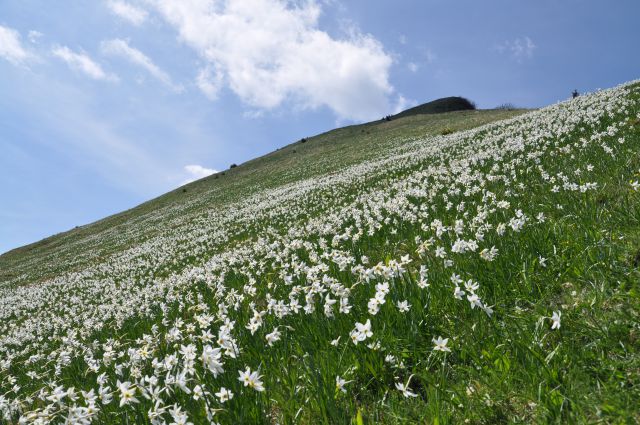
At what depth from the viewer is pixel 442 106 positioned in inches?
3337

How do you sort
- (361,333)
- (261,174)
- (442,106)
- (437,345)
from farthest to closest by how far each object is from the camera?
(442,106), (261,174), (361,333), (437,345)

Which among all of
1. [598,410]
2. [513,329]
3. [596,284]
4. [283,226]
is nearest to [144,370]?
[513,329]

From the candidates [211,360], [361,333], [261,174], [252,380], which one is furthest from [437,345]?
[261,174]

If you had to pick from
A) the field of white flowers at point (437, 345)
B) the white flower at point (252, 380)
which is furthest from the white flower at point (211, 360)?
the white flower at point (252, 380)

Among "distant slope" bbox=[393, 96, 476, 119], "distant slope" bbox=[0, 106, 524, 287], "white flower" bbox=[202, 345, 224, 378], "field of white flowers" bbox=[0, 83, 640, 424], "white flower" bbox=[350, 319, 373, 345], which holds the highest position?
"distant slope" bbox=[393, 96, 476, 119]

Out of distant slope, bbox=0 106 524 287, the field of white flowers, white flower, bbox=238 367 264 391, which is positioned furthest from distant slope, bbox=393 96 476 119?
white flower, bbox=238 367 264 391

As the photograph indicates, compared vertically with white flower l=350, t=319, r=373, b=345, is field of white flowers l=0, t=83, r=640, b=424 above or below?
below

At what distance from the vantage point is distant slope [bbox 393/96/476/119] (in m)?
83.4

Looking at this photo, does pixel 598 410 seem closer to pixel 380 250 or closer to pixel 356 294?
pixel 356 294

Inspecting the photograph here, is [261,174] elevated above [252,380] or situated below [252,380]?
above

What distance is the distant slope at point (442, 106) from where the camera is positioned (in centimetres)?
8344

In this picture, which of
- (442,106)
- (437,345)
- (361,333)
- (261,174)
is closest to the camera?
(437,345)

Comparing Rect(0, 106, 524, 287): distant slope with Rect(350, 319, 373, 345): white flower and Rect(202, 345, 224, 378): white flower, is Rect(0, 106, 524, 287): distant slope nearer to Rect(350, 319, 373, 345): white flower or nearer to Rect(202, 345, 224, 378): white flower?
Rect(350, 319, 373, 345): white flower

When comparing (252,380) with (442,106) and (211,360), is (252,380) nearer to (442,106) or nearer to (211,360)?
(211,360)
